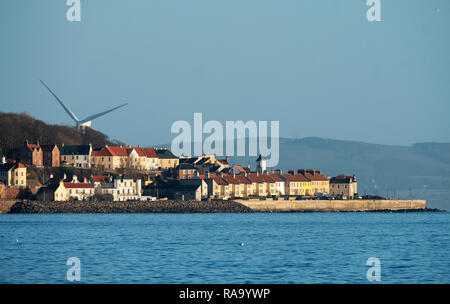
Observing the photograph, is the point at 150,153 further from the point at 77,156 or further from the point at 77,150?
the point at 77,156

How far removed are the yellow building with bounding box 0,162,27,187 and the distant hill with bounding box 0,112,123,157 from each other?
55.3 ft

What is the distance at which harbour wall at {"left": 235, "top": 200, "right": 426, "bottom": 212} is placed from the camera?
14238cm

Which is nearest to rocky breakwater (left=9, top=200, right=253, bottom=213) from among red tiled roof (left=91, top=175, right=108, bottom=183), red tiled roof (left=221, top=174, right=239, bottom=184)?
red tiled roof (left=91, top=175, right=108, bottom=183)

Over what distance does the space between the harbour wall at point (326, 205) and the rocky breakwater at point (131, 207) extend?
9.71ft

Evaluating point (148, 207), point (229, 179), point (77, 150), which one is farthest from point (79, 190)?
point (229, 179)

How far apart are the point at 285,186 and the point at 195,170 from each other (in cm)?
2089

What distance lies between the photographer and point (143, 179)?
5871 inches

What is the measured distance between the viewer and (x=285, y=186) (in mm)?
171375

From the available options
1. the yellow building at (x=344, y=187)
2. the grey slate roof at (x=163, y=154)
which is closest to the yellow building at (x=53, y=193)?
the grey slate roof at (x=163, y=154)

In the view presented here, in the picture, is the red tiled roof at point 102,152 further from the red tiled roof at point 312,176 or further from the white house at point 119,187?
the red tiled roof at point 312,176

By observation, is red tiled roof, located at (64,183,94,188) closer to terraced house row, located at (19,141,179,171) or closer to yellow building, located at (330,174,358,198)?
terraced house row, located at (19,141,179,171)

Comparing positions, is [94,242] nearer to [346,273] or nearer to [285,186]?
[346,273]

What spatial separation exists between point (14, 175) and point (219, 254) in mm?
81284
